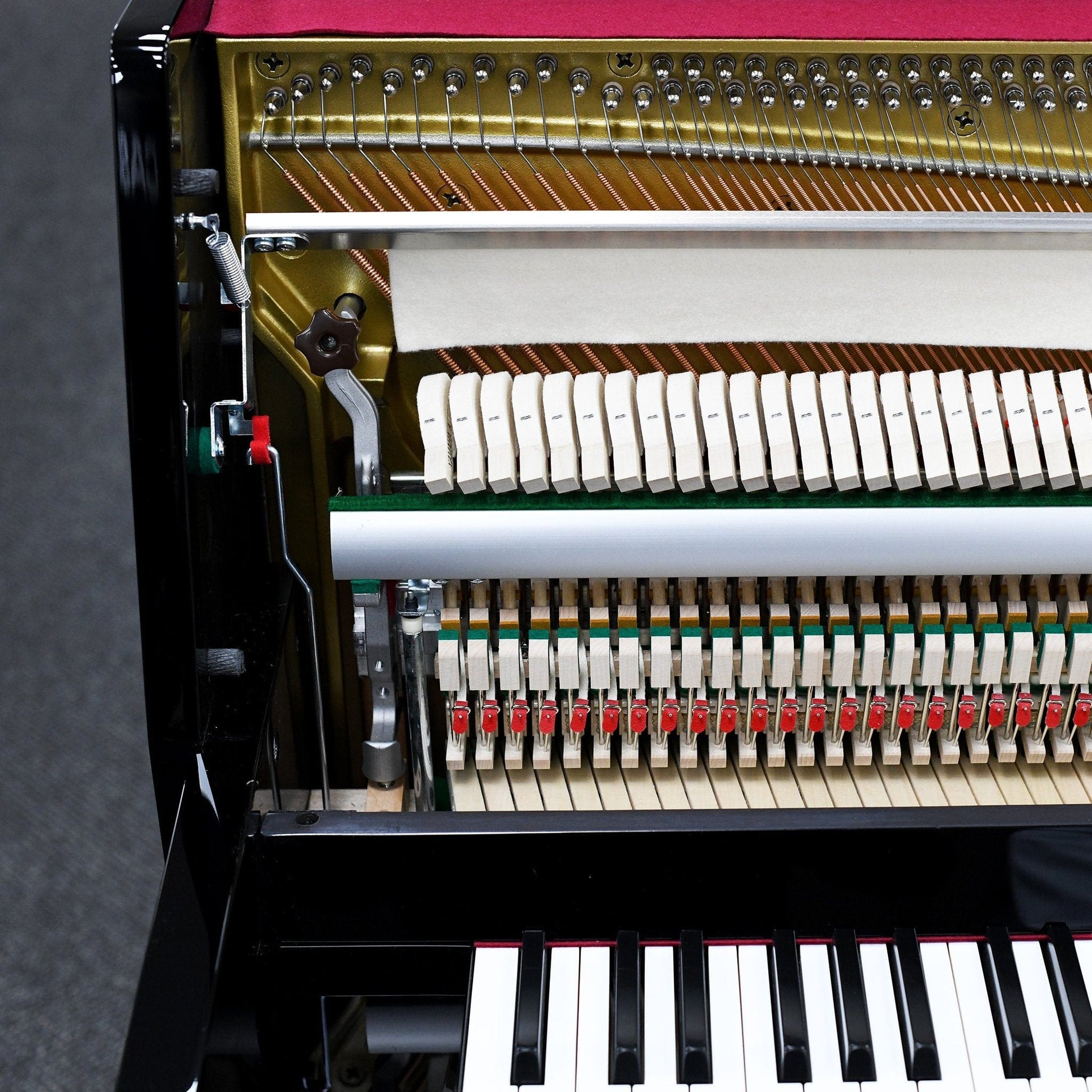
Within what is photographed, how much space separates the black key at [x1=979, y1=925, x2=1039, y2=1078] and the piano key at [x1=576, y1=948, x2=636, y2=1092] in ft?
1.38

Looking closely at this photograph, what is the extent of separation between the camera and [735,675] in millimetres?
1799

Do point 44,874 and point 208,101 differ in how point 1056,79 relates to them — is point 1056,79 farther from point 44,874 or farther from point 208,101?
point 44,874

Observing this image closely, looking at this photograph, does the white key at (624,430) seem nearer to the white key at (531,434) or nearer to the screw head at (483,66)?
the white key at (531,434)

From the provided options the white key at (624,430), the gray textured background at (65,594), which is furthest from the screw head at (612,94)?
the gray textured background at (65,594)

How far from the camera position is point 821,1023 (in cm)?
158

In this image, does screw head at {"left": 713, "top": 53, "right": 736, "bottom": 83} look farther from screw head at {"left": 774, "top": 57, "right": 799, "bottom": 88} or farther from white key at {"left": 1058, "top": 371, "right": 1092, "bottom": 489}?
white key at {"left": 1058, "top": 371, "right": 1092, "bottom": 489}

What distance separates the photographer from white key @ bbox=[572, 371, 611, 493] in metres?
1.66

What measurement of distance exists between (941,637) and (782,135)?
66cm

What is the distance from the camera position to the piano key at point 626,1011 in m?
1.53

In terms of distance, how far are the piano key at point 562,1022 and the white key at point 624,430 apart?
1.82 ft

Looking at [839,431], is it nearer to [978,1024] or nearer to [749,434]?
[749,434]

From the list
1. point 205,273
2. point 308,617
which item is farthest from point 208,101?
point 308,617

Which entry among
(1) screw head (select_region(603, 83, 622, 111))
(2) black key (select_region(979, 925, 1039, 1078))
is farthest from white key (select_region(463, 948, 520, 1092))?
(1) screw head (select_region(603, 83, 622, 111))

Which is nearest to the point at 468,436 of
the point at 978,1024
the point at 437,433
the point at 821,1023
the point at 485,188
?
the point at 437,433
